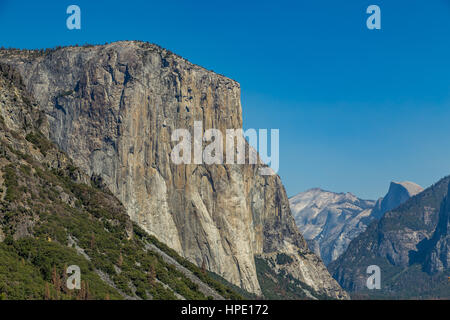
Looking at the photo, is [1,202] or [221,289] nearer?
[1,202]

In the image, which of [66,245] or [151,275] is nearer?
[66,245]

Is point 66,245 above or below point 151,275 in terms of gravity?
above

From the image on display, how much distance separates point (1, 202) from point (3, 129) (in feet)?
96.5

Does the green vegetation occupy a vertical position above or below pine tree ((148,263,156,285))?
above

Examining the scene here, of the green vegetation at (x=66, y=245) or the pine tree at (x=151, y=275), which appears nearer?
the green vegetation at (x=66, y=245)

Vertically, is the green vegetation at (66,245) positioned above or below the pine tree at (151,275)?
above

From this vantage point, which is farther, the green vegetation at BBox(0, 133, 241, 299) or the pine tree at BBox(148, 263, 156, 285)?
the pine tree at BBox(148, 263, 156, 285)

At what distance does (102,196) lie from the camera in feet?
626
